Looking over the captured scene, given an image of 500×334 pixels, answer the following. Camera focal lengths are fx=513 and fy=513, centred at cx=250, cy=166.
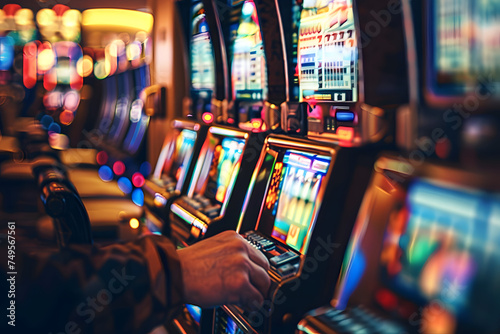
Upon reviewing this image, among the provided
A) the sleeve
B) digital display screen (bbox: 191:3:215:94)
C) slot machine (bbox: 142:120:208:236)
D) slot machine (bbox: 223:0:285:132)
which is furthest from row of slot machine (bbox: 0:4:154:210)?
the sleeve

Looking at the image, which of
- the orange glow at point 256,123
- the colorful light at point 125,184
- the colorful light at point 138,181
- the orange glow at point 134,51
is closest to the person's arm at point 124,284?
the orange glow at point 256,123

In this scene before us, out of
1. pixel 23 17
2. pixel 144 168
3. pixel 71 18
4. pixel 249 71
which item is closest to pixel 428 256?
pixel 249 71

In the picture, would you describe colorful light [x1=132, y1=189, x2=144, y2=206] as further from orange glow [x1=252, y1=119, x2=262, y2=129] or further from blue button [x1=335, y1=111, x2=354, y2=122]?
blue button [x1=335, y1=111, x2=354, y2=122]

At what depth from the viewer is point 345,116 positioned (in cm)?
173

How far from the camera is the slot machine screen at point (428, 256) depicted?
40.5 inches

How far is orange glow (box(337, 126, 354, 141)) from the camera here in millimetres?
1684

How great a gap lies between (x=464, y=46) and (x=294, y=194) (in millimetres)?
883

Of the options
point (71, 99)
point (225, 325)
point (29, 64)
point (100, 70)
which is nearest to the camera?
point (225, 325)

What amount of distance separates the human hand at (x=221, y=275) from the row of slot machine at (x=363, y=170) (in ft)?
0.58

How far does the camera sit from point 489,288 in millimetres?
1008

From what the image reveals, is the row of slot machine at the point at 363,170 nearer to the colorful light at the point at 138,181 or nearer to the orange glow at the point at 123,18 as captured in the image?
the colorful light at the point at 138,181

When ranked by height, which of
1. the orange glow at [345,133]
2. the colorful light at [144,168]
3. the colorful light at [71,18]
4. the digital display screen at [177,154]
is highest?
the colorful light at [71,18]

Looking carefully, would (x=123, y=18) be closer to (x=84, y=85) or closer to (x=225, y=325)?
(x=84, y=85)

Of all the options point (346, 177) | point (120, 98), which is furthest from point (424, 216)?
point (120, 98)
